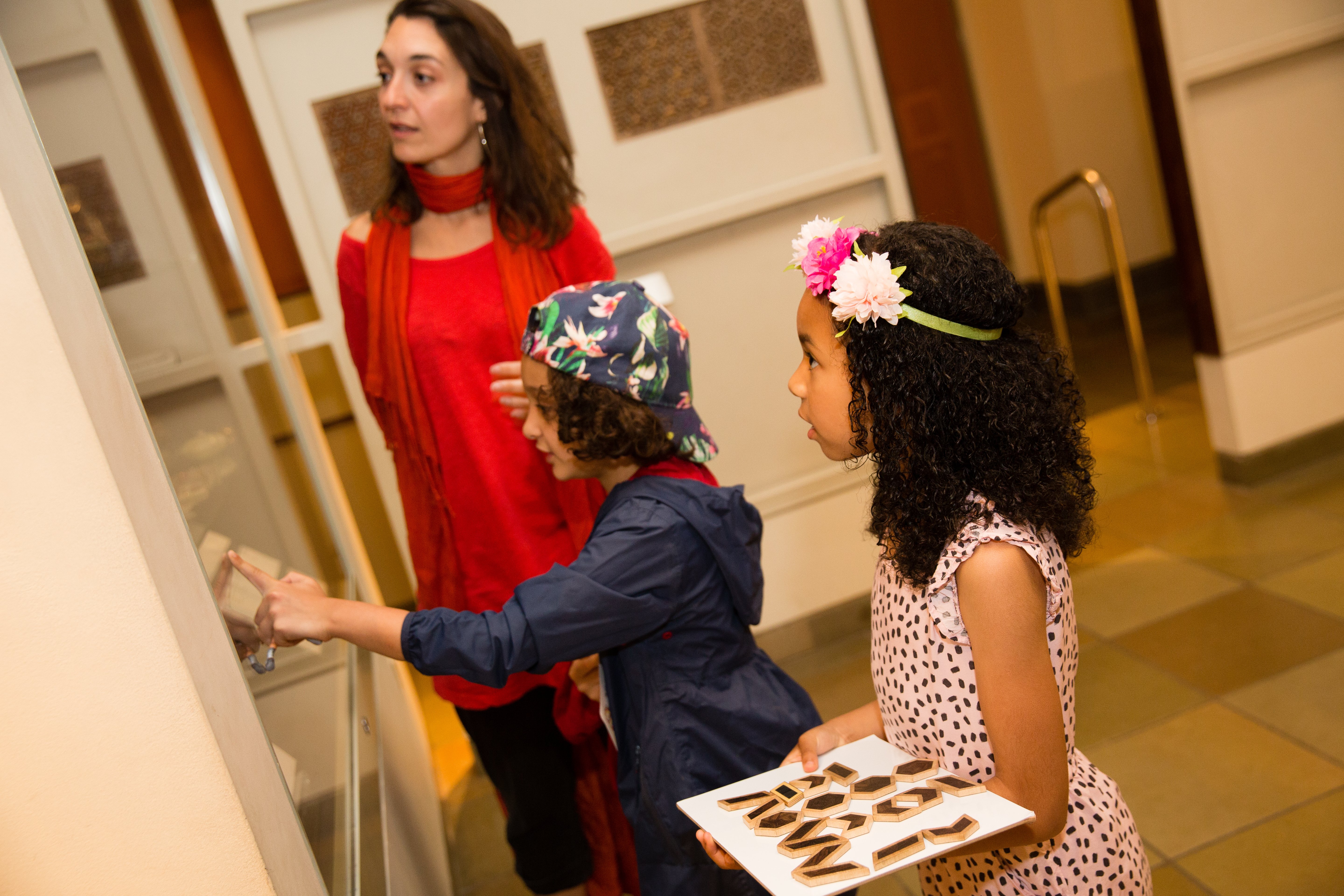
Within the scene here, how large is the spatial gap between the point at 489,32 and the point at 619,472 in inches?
Result: 34.2

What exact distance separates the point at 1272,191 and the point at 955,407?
9.86 ft

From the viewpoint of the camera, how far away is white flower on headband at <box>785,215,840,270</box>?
1.26 m

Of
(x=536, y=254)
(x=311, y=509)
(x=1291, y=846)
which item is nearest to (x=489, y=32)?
(x=536, y=254)

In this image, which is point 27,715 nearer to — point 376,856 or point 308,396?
point 376,856

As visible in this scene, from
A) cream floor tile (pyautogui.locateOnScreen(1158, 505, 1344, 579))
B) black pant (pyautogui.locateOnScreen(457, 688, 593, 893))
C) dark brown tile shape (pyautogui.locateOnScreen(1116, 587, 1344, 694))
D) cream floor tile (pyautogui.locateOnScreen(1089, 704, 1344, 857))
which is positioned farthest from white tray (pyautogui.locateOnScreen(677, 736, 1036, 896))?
cream floor tile (pyautogui.locateOnScreen(1158, 505, 1344, 579))

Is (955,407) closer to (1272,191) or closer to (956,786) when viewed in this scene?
(956,786)

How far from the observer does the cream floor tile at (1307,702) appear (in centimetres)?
231

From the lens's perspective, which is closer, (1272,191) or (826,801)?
(826,801)

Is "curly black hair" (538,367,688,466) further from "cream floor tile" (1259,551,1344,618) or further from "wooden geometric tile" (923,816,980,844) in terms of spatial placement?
"cream floor tile" (1259,551,1344,618)

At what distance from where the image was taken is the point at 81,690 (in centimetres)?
89

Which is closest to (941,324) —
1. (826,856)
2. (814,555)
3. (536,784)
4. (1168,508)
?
(826,856)

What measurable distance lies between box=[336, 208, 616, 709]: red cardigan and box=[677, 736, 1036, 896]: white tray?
2.43 feet

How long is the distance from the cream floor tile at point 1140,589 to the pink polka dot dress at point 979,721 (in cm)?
171

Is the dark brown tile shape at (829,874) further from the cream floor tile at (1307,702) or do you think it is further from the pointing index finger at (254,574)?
the cream floor tile at (1307,702)
